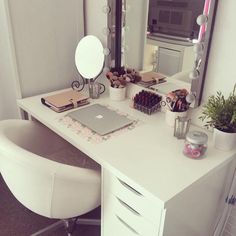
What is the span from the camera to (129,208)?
39.4 inches

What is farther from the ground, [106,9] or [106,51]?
[106,9]

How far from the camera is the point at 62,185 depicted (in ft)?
3.33

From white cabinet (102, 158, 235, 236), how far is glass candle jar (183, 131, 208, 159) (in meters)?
0.09

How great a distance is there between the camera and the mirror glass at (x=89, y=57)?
5.26 feet

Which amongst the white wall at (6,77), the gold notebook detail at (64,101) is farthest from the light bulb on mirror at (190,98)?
the white wall at (6,77)

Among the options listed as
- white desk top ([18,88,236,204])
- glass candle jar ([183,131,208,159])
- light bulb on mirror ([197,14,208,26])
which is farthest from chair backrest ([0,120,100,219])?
light bulb on mirror ([197,14,208,26])

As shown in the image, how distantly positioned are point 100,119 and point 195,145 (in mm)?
509

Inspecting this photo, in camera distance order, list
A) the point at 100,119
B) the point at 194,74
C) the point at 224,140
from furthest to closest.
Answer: the point at 100,119
the point at 194,74
the point at 224,140

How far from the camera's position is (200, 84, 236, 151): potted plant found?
1042 millimetres

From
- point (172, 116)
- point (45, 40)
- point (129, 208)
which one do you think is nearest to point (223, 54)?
point (172, 116)

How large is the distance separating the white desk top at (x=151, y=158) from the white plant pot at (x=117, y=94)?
28cm

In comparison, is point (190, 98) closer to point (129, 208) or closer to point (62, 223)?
point (129, 208)

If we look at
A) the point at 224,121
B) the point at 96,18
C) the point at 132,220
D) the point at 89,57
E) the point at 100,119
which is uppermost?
the point at 96,18

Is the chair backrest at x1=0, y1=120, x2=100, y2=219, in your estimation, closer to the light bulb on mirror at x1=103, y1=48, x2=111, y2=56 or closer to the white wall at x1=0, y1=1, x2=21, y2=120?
the white wall at x1=0, y1=1, x2=21, y2=120
